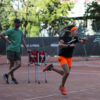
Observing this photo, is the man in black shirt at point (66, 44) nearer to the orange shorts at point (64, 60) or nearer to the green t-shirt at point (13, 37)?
the orange shorts at point (64, 60)

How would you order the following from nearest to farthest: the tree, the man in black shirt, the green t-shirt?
the man in black shirt, the green t-shirt, the tree

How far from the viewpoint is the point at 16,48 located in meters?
10.5

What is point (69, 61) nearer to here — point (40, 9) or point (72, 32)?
point (72, 32)

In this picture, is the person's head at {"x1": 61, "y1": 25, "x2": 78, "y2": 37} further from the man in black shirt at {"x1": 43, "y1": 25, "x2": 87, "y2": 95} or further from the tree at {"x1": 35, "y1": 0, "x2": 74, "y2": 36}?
the tree at {"x1": 35, "y1": 0, "x2": 74, "y2": 36}

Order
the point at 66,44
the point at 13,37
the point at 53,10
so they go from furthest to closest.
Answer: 1. the point at 53,10
2. the point at 13,37
3. the point at 66,44

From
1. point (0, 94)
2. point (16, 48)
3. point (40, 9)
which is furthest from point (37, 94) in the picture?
point (40, 9)

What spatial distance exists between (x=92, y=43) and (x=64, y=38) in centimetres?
2091

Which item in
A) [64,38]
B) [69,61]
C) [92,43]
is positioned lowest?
[92,43]

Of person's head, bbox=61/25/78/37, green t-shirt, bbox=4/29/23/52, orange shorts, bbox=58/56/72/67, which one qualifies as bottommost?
orange shorts, bbox=58/56/72/67

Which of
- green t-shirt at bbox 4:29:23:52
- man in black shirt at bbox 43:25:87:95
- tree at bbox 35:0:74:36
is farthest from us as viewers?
tree at bbox 35:0:74:36

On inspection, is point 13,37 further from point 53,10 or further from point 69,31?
point 53,10

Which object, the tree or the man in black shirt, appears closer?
the man in black shirt

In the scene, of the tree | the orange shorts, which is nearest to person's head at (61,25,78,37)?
the orange shorts

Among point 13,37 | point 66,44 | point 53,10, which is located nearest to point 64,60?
point 66,44
